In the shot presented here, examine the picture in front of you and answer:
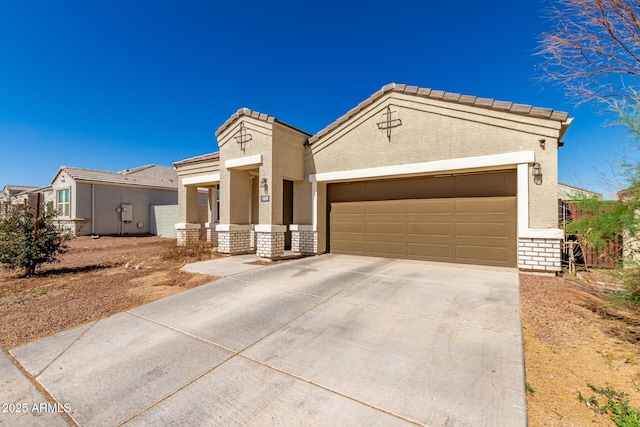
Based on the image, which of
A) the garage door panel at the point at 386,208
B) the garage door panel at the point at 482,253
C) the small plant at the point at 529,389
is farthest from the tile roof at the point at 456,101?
the small plant at the point at 529,389

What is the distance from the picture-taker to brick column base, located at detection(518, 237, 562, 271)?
21.4 ft

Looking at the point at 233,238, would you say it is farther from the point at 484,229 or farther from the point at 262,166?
the point at 484,229

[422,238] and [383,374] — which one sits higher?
[422,238]

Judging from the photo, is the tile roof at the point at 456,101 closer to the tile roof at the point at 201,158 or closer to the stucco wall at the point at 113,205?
the tile roof at the point at 201,158

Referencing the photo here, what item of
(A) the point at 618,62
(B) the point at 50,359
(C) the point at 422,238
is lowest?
(B) the point at 50,359

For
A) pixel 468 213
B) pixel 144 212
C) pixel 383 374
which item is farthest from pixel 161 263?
pixel 144 212

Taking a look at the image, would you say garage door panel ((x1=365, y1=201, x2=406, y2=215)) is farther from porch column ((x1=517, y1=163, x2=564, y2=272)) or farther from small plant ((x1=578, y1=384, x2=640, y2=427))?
small plant ((x1=578, y1=384, x2=640, y2=427))

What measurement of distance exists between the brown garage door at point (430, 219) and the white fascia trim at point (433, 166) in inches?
21.1

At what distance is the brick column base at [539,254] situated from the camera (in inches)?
256

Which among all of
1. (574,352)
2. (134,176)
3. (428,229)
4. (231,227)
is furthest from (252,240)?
(134,176)

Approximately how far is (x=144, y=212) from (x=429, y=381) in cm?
2304

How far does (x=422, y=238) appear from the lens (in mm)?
8391

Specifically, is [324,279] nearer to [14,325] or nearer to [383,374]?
[383,374]

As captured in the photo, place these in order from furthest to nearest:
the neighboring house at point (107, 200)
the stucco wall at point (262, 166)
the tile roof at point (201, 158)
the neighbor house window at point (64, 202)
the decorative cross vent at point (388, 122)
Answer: the neighbor house window at point (64, 202) → the neighboring house at point (107, 200) → the tile roof at point (201, 158) → the stucco wall at point (262, 166) → the decorative cross vent at point (388, 122)
